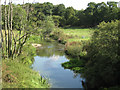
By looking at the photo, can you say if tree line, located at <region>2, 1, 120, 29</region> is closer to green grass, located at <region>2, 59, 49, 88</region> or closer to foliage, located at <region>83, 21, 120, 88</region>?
green grass, located at <region>2, 59, 49, 88</region>

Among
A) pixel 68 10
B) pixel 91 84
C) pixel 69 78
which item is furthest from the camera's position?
pixel 68 10

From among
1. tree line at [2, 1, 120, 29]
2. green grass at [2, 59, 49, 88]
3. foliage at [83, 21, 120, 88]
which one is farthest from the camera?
tree line at [2, 1, 120, 29]

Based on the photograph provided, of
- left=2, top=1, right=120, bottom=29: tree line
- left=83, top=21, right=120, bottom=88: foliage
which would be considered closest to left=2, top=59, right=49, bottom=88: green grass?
left=83, top=21, right=120, bottom=88: foliage

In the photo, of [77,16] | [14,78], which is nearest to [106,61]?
[14,78]

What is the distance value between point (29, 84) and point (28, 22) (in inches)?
276

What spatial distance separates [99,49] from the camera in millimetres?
11875

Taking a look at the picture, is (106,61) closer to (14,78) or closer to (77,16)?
(14,78)

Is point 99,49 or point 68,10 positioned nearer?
point 99,49

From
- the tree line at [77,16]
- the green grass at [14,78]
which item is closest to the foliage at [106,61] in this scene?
the green grass at [14,78]

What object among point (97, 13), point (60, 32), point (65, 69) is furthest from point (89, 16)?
point (65, 69)

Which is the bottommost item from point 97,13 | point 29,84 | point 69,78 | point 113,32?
point 69,78

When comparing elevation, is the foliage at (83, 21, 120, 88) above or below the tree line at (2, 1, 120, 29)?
below

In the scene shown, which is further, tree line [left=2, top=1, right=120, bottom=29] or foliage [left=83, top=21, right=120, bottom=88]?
tree line [left=2, top=1, right=120, bottom=29]

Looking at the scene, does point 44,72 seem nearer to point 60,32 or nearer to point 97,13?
point 60,32
